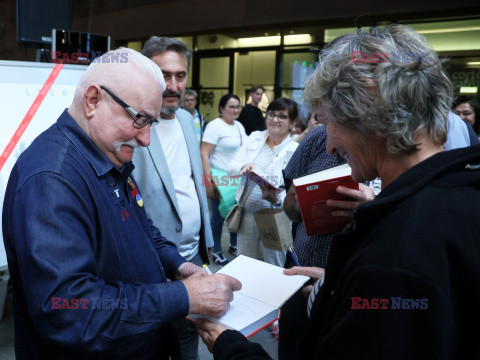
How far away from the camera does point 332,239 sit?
3.30 ft

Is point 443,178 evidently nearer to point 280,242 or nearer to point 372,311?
point 372,311

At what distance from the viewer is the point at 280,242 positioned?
2.91 meters

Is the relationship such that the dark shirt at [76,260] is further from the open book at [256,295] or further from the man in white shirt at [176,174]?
the man in white shirt at [176,174]

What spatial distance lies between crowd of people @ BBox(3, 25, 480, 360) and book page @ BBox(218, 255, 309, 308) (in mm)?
96

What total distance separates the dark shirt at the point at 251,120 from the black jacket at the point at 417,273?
597 cm

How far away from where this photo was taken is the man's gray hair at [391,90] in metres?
0.95

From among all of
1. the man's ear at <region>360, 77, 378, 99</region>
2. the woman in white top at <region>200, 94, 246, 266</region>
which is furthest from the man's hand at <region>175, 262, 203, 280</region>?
the woman in white top at <region>200, 94, 246, 266</region>

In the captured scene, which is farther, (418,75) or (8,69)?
(8,69)

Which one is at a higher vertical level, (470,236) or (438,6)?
(438,6)

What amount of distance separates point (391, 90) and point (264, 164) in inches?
105

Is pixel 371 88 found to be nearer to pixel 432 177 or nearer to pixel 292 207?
pixel 432 177

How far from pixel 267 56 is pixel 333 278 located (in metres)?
8.44

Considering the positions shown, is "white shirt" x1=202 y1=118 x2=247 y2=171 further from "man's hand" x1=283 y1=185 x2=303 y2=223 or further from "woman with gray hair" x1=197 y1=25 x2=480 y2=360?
"woman with gray hair" x1=197 y1=25 x2=480 y2=360

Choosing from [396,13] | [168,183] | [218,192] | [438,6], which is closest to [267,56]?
[396,13]
